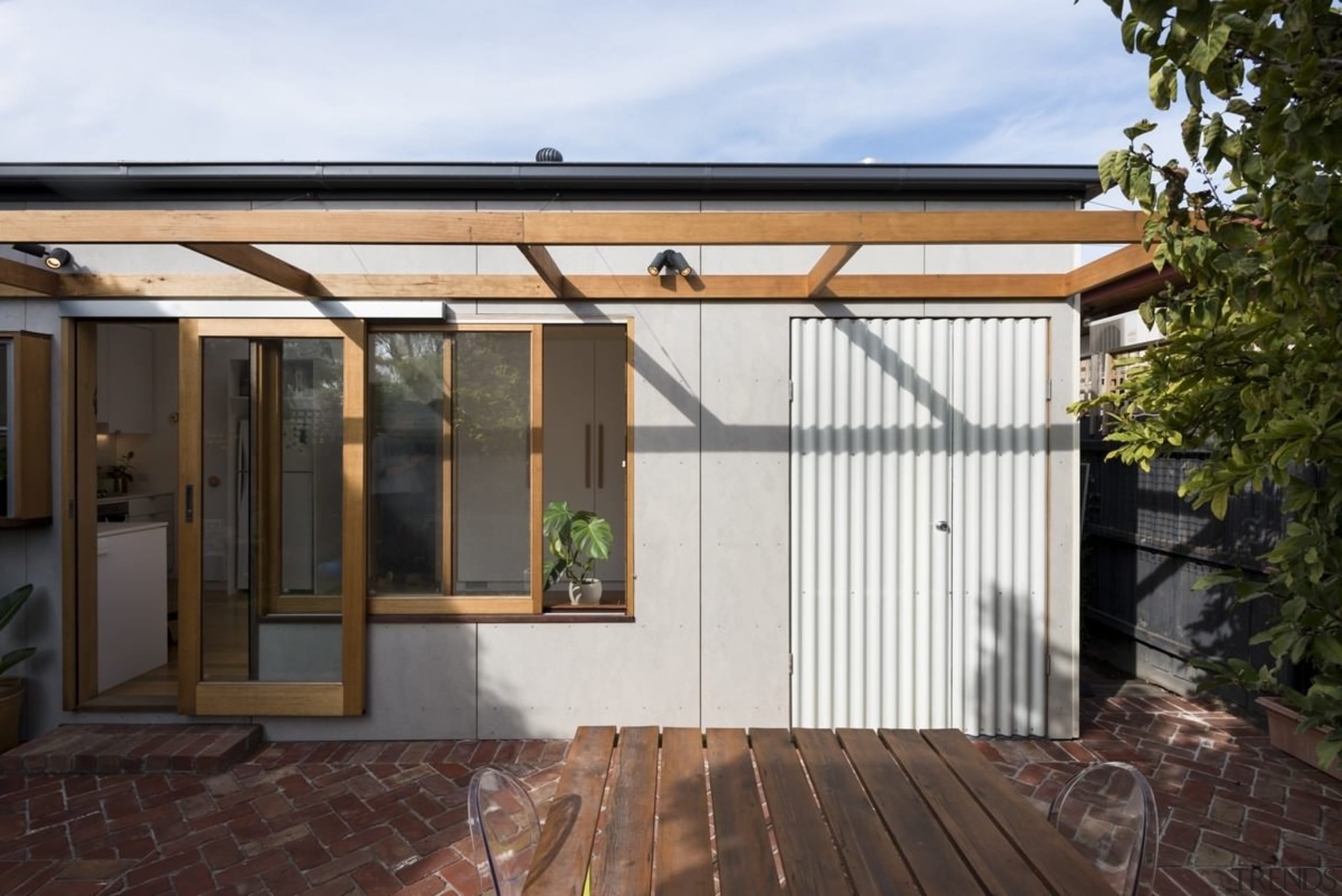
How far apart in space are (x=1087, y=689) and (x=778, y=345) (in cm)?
339

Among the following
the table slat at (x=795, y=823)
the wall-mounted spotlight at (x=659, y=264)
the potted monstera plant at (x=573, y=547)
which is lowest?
the table slat at (x=795, y=823)

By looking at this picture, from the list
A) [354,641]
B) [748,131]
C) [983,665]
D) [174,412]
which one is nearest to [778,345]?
[983,665]

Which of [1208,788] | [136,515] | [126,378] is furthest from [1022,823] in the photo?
[126,378]

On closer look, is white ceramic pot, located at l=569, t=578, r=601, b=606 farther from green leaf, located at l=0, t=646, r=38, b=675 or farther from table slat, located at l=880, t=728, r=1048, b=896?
green leaf, located at l=0, t=646, r=38, b=675

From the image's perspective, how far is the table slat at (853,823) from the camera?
1564 mm

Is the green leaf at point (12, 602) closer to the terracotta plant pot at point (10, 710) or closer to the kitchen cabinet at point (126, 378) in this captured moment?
the terracotta plant pot at point (10, 710)

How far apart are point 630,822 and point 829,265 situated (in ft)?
8.80

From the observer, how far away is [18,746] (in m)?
4.09

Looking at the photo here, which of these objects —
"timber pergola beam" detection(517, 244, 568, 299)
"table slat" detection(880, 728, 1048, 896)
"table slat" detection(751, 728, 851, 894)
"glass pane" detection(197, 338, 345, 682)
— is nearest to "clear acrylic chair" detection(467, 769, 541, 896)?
"table slat" detection(751, 728, 851, 894)

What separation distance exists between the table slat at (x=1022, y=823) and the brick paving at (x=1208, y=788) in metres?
1.32

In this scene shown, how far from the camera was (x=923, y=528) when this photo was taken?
14.0ft

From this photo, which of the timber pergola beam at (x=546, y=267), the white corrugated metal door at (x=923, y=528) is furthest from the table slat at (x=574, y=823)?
the white corrugated metal door at (x=923, y=528)

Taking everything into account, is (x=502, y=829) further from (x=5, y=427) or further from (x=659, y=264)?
(x=5, y=427)

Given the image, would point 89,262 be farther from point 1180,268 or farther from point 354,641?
point 1180,268
